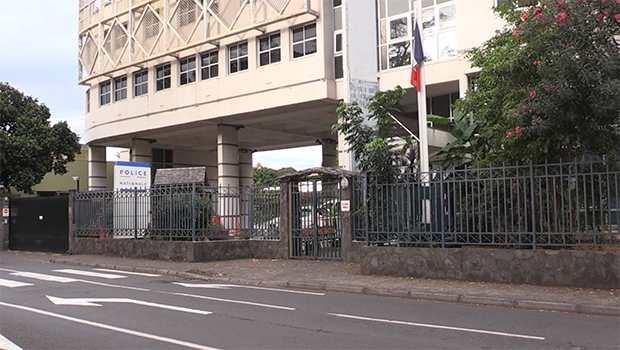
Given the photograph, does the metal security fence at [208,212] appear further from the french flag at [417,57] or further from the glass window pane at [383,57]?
the glass window pane at [383,57]

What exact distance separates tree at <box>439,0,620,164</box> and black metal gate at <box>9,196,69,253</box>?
17.2 metres

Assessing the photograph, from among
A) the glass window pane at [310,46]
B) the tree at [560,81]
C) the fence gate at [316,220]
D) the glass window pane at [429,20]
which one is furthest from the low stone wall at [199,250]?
the glass window pane at [429,20]

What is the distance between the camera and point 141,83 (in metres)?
33.2

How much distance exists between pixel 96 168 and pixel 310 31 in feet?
65.6

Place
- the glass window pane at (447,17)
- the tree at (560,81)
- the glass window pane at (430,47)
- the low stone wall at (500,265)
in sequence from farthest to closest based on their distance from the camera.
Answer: the glass window pane at (430,47) < the glass window pane at (447,17) < the low stone wall at (500,265) < the tree at (560,81)

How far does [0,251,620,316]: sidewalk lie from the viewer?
9953mm

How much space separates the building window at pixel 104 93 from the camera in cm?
3547

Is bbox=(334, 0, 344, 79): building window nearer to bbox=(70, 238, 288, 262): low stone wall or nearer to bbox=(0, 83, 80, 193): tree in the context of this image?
bbox=(70, 238, 288, 262): low stone wall

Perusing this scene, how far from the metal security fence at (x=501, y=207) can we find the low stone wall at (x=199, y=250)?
15.6 feet

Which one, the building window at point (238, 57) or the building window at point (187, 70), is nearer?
the building window at point (238, 57)

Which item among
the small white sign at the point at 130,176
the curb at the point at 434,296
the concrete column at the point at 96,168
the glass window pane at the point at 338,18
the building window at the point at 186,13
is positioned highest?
the building window at the point at 186,13

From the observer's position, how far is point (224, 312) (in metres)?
9.20

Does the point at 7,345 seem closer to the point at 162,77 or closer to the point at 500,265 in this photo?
the point at 500,265

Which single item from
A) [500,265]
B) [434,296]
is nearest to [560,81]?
[500,265]
